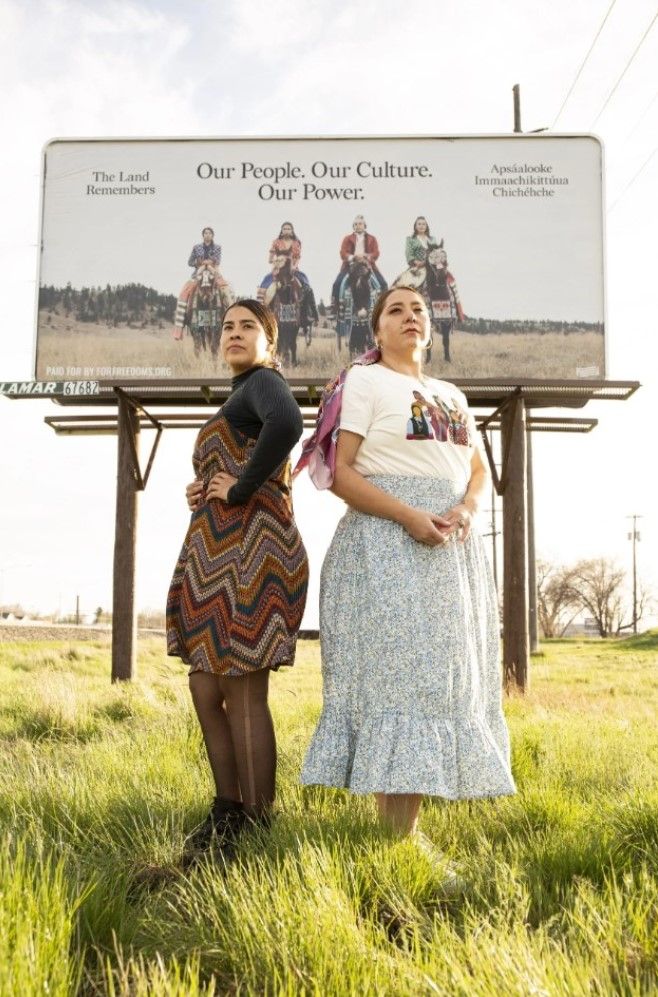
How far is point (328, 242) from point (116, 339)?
2.26 metres

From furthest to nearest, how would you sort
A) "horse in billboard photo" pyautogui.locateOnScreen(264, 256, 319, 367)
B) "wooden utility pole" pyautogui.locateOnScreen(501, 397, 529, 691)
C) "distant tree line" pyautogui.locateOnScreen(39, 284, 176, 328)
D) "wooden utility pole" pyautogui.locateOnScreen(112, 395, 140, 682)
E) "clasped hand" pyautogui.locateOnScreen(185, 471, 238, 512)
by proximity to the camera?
"distant tree line" pyautogui.locateOnScreen(39, 284, 176, 328) < "horse in billboard photo" pyautogui.locateOnScreen(264, 256, 319, 367) < "wooden utility pole" pyautogui.locateOnScreen(112, 395, 140, 682) < "wooden utility pole" pyautogui.locateOnScreen(501, 397, 529, 691) < "clasped hand" pyautogui.locateOnScreen(185, 471, 238, 512)

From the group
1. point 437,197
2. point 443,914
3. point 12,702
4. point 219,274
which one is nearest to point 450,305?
point 437,197

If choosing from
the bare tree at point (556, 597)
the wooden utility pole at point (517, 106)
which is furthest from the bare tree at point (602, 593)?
the wooden utility pole at point (517, 106)

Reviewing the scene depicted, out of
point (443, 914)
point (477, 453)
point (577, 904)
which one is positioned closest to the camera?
point (577, 904)

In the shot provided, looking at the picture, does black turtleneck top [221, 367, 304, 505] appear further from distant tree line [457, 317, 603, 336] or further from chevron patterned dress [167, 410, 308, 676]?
distant tree line [457, 317, 603, 336]

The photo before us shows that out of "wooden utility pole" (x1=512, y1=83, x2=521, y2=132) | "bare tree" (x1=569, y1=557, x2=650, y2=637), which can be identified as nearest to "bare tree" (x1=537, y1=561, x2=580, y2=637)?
"bare tree" (x1=569, y1=557, x2=650, y2=637)

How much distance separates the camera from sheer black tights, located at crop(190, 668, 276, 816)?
317 centimetres

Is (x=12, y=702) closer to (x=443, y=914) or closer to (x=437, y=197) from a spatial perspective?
(x=443, y=914)

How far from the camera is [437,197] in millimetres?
9078

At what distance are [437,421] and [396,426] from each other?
153mm

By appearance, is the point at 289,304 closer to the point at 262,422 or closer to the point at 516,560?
the point at 516,560

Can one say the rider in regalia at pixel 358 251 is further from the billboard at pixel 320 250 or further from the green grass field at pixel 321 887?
the green grass field at pixel 321 887

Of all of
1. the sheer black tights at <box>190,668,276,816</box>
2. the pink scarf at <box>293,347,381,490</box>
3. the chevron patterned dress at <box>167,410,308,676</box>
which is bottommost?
the sheer black tights at <box>190,668,276,816</box>

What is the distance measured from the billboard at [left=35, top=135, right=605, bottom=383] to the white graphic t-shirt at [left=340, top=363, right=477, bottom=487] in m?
5.83
